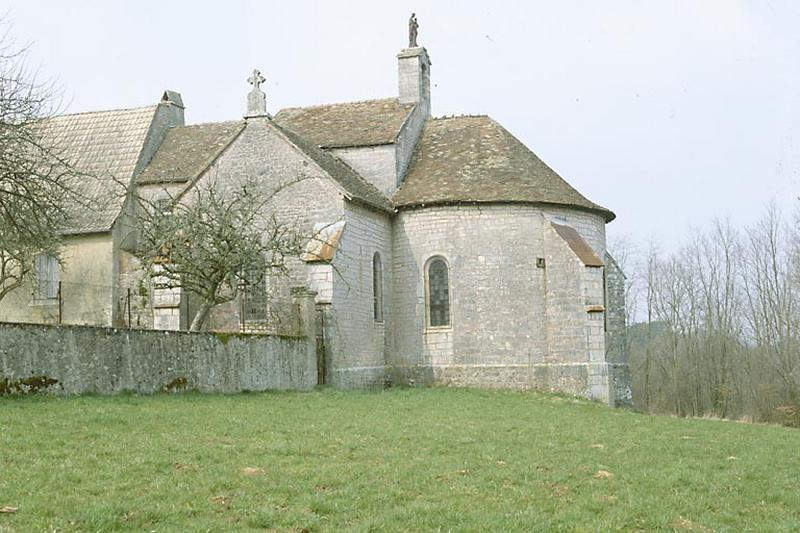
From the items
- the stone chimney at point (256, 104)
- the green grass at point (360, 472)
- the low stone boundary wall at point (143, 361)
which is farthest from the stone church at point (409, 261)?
the green grass at point (360, 472)

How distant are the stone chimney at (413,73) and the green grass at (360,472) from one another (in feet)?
63.7

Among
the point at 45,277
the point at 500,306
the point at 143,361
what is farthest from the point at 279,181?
the point at 143,361

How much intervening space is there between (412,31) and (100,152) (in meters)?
12.8

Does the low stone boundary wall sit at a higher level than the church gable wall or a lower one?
lower

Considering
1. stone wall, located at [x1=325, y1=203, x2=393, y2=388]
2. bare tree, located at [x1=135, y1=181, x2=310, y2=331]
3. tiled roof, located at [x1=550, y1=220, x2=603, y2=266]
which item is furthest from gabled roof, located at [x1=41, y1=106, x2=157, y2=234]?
tiled roof, located at [x1=550, y1=220, x2=603, y2=266]

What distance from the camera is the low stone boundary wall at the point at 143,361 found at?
16500 millimetres

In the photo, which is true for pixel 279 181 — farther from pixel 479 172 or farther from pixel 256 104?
pixel 479 172

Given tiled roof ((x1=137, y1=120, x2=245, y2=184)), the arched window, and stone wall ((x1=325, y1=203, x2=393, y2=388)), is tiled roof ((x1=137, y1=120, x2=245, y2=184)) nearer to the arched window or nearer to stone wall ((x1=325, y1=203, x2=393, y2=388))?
stone wall ((x1=325, y1=203, x2=393, y2=388))

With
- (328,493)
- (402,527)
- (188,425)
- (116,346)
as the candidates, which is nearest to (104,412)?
(188,425)

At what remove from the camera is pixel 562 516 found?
9.64 meters

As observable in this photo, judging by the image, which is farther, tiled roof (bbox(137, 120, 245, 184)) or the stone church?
tiled roof (bbox(137, 120, 245, 184))

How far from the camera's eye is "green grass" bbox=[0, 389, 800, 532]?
30.3ft

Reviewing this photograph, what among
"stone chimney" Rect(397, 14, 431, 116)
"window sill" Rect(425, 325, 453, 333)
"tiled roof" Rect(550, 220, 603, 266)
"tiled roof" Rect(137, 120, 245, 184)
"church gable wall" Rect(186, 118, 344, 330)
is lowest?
"window sill" Rect(425, 325, 453, 333)

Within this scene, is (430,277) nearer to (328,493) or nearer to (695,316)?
(328,493)
